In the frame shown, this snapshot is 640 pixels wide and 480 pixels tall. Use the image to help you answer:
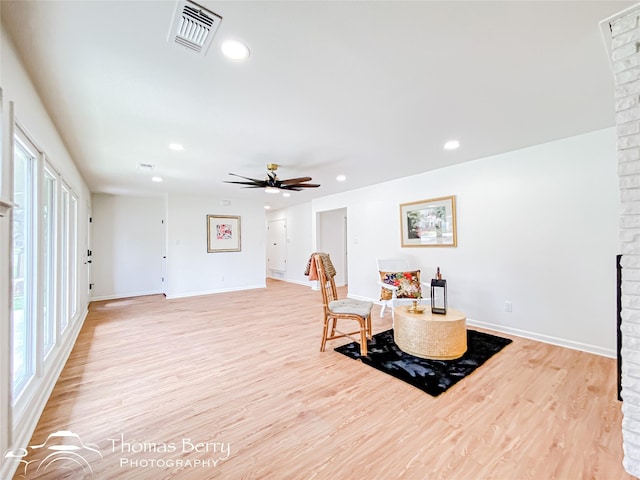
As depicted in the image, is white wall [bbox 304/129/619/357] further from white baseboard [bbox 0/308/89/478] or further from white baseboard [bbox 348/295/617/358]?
white baseboard [bbox 0/308/89/478]

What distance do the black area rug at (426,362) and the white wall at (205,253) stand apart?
177 inches

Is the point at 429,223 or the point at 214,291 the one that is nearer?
the point at 429,223

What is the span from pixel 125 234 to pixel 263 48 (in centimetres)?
631

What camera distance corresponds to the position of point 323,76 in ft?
5.82

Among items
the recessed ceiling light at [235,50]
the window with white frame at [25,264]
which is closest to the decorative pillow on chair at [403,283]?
the recessed ceiling light at [235,50]

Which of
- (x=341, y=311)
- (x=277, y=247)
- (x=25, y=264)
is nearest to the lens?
(x=25, y=264)

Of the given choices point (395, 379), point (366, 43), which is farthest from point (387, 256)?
point (366, 43)

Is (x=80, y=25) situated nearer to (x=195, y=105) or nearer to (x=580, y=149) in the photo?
(x=195, y=105)

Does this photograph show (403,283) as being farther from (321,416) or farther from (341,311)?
(321,416)

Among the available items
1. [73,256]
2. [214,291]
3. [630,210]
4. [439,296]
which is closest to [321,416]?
[439,296]

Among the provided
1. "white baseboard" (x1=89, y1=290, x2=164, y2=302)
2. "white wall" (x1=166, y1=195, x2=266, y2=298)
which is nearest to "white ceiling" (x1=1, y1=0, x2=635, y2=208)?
"white wall" (x1=166, y1=195, x2=266, y2=298)

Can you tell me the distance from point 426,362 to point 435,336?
0.87 ft

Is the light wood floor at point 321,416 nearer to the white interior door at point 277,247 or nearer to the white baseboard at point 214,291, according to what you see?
the white baseboard at point 214,291

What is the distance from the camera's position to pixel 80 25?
4.41ft
